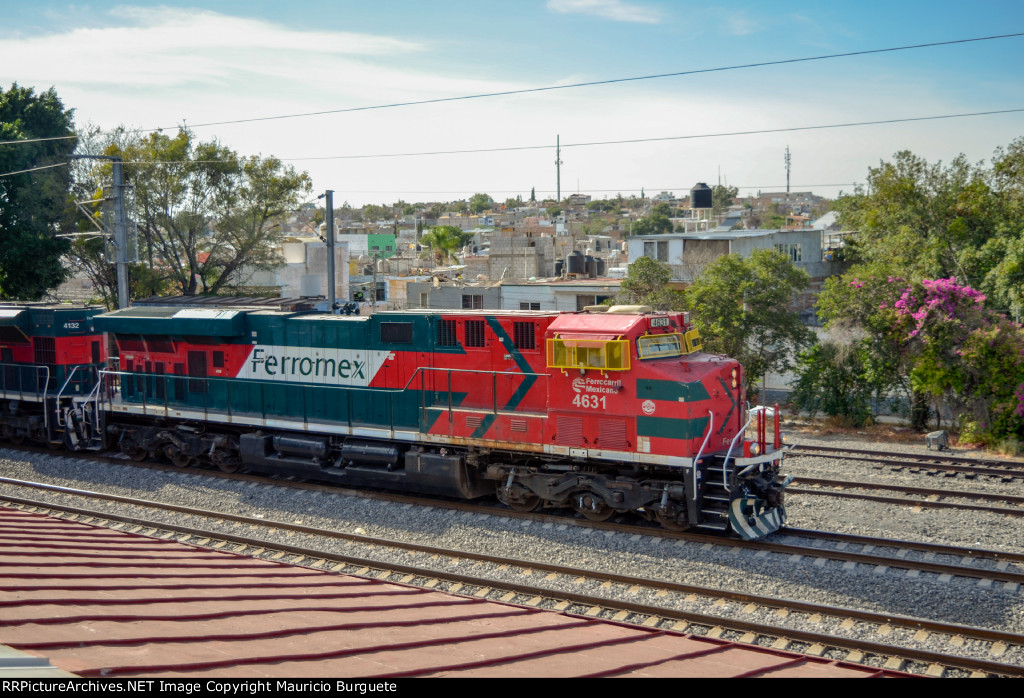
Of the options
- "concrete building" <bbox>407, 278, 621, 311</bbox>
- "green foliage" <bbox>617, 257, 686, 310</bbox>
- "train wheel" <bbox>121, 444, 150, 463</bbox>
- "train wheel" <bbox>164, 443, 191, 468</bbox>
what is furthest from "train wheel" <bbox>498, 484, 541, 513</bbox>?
"concrete building" <bbox>407, 278, 621, 311</bbox>

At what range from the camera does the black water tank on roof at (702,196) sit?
5934 centimetres

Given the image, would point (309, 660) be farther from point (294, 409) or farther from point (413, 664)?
point (294, 409)

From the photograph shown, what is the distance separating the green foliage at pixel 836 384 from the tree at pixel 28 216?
28259 mm

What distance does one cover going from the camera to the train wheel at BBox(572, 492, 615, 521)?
Result: 13.0 meters

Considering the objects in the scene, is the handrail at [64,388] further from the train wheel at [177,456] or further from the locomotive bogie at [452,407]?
the train wheel at [177,456]

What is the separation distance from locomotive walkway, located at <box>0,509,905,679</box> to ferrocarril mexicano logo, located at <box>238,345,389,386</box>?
7118mm

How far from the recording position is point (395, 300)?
38.3m

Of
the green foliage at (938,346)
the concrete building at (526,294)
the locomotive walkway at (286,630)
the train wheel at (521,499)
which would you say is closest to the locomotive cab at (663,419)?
the train wheel at (521,499)

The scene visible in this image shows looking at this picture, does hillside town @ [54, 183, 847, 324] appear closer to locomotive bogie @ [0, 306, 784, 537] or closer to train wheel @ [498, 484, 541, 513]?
locomotive bogie @ [0, 306, 784, 537]

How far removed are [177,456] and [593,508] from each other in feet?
31.5

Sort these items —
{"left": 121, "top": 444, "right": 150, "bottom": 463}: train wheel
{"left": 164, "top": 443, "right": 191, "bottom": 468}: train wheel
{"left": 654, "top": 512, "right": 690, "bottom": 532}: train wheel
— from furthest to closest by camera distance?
{"left": 121, "top": 444, "right": 150, "bottom": 463}: train wheel, {"left": 164, "top": 443, "right": 191, "bottom": 468}: train wheel, {"left": 654, "top": 512, "right": 690, "bottom": 532}: train wheel

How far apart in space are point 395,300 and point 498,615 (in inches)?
1258

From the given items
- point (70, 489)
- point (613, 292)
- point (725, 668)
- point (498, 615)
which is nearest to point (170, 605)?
point (498, 615)

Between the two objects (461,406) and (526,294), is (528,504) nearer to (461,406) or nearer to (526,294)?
(461,406)
